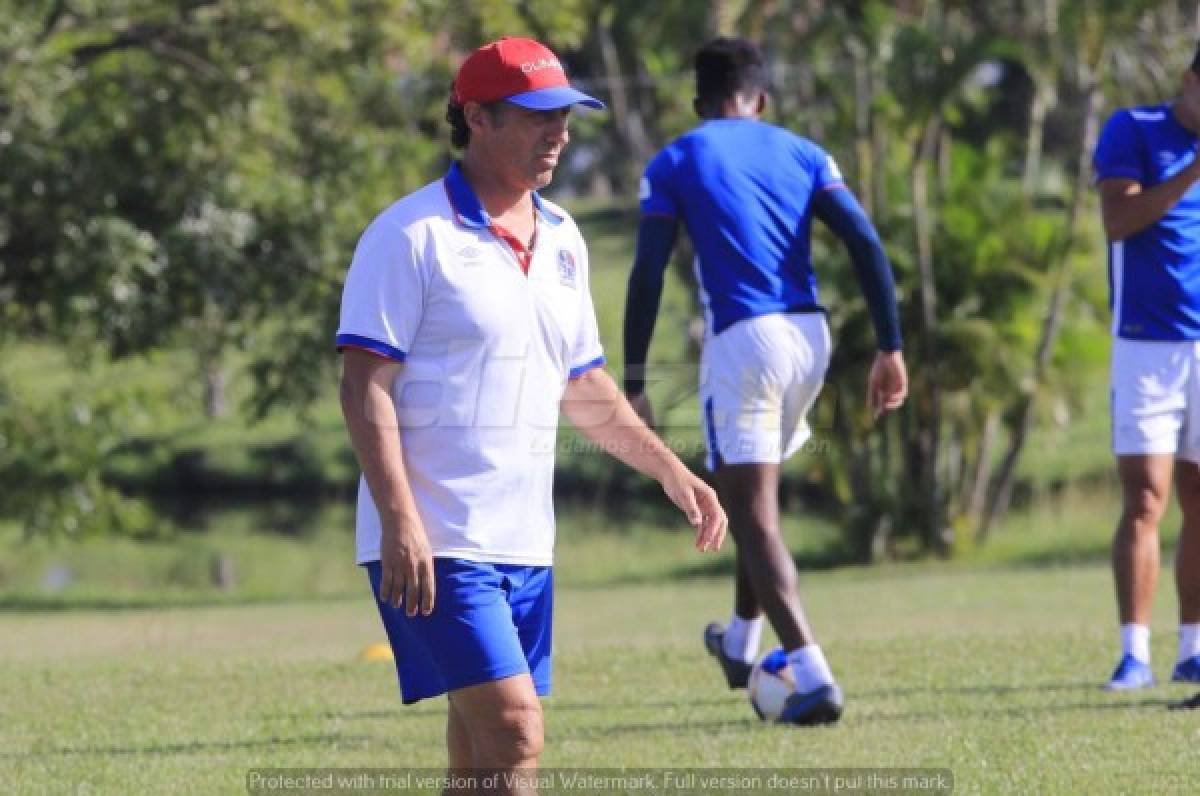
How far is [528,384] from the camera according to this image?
4891mm

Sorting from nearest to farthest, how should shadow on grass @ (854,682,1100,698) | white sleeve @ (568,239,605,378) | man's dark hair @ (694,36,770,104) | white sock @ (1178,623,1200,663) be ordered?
white sleeve @ (568,239,605,378) < man's dark hair @ (694,36,770,104) < white sock @ (1178,623,1200,663) < shadow on grass @ (854,682,1100,698)

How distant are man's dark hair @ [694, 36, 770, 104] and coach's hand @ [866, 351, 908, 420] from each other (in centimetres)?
123

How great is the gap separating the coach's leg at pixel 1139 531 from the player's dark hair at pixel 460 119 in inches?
161

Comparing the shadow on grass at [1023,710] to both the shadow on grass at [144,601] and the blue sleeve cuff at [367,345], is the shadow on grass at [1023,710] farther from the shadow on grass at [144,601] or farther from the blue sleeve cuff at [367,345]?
the shadow on grass at [144,601]

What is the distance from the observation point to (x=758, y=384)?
7.88m

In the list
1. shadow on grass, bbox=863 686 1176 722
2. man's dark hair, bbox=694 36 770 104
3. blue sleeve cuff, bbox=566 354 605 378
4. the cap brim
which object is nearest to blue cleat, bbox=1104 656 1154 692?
shadow on grass, bbox=863 686 1176 722

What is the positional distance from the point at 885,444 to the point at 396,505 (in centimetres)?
1837

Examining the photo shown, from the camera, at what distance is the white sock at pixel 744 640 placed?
853 centimetres

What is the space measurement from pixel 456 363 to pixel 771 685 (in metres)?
3.35

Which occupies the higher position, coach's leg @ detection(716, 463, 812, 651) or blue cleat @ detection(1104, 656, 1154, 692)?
coach's leg @ detection(716, 463, 812, 651)

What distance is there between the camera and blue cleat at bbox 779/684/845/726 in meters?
7.53

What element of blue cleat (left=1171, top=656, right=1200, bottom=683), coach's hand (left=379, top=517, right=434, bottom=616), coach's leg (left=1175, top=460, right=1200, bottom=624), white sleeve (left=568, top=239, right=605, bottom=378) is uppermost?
white sleeve (left=568, top=239, right=605, bottom=378)

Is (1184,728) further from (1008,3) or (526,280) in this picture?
(1008,3)

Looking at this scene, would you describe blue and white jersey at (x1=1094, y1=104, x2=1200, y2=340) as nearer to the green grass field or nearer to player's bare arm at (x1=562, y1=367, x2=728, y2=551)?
the green grass field
